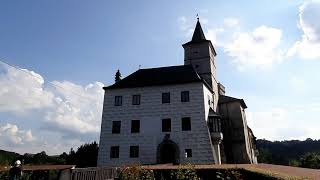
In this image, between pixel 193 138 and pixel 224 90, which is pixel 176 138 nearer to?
pixel 193 138

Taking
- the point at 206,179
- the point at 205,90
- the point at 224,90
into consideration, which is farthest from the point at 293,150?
the point at 206,179

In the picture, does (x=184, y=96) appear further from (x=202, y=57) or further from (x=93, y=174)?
(x=93, y=174)

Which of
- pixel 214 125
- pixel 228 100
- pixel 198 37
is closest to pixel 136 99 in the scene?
pixel 214 125

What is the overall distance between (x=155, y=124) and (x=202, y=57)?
1421 centimetres

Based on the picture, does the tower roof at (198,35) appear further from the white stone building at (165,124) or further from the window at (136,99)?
the window at (136,99)

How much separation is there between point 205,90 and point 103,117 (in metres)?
12.9

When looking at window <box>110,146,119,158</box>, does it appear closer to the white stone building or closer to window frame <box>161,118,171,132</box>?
the white stone building

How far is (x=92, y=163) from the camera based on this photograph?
42.8m

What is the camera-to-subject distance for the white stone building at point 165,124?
32.6 meters

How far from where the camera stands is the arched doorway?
107ft

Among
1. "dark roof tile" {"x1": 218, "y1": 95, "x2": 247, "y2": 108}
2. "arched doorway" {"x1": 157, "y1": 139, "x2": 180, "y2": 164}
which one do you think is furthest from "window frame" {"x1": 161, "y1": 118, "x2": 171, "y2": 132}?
"dark roof tile" {"x1": 218, "y1": 95, "x2": 247, "y2": 108}

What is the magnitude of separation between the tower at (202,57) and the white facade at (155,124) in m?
6.05

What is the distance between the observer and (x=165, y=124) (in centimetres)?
3369

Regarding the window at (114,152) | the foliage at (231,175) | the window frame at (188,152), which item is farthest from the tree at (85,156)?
the foliage at (231,175)
